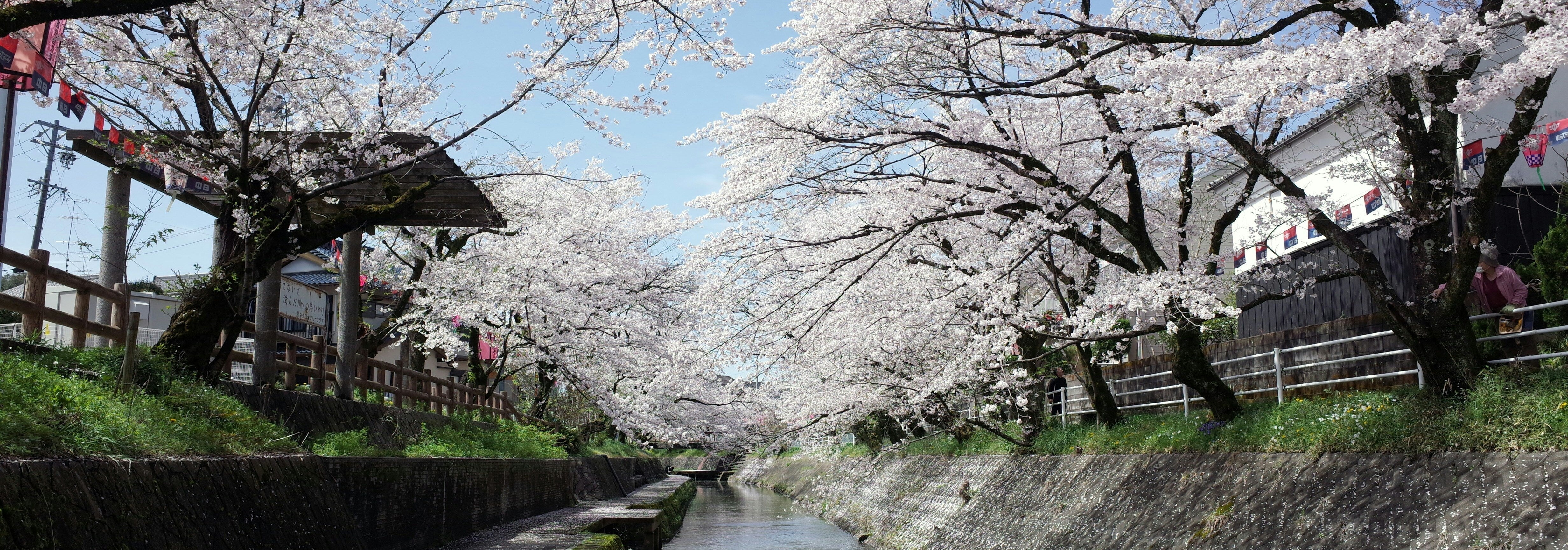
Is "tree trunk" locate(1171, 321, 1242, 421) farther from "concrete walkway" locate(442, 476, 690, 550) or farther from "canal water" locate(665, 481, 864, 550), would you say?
"canal water" locate(665, 481, 864, 550)

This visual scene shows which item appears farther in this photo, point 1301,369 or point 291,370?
point 291,370

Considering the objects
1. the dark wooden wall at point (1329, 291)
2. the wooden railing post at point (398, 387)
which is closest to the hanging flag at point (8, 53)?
the wooden railing post at point (398, 387)

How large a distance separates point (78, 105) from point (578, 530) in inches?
307

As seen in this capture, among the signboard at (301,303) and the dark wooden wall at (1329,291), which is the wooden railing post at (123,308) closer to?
the signboard at (301,303)

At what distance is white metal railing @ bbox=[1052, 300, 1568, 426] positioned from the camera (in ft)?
24.2

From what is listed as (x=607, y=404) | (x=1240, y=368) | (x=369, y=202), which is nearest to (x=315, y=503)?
(x=369, y=202)

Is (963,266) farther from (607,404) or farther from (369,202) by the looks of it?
(607,404)

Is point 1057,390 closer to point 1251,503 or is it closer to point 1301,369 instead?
point 1301,369

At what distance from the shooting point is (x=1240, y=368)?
504 inches

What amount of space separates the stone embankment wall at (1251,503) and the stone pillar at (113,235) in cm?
1091

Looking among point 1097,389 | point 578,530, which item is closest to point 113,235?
point 578,530

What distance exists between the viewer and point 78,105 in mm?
10734

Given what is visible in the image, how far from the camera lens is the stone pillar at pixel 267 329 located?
10758mm

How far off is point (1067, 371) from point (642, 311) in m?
11.9
